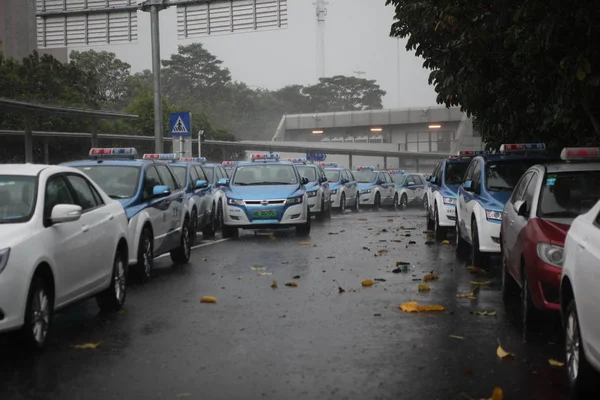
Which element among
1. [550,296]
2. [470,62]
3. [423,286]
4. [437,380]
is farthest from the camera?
[470,62]

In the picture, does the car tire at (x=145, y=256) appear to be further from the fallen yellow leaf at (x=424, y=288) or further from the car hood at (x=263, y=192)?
the car hood at (x=263, y=192)

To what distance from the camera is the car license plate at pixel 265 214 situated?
21.1 m

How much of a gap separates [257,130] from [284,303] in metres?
107

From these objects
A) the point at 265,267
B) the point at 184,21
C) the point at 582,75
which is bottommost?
the point at 265,267

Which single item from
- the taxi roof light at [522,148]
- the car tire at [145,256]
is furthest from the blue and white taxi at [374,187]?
the car tire at [145,256]

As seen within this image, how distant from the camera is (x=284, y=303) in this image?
1092 cm

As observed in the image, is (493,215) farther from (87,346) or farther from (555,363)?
(87,346)

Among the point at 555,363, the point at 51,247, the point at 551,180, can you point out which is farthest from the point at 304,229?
the point at 555,363

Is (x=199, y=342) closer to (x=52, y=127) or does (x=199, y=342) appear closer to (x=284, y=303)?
(x=284, y=303)

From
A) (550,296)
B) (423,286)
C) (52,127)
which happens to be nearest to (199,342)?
(550,296)

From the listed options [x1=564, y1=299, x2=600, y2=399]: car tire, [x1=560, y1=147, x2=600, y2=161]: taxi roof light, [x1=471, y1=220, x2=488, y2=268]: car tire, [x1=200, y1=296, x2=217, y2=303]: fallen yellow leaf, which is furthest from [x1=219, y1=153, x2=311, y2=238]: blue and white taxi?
[x1=564, y1=299, x2=600, y2=399]: car tire

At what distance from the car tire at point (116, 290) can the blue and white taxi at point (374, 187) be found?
2759 centimetres

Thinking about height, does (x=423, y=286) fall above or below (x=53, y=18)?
below

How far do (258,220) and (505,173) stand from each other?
7.17 metres
